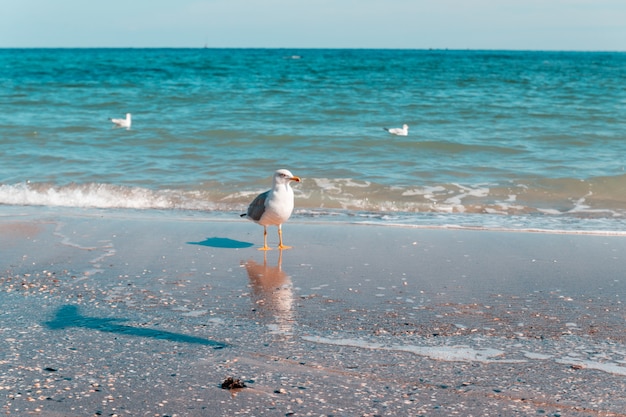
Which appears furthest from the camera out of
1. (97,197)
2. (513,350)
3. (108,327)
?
(97,197)

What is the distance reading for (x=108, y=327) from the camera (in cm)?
442

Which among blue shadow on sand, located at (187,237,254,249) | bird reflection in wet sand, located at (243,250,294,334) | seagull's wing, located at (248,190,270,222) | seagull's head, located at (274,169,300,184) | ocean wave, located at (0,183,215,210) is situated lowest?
ocean wave, located at (0,183,215,210)

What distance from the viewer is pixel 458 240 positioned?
700 cm

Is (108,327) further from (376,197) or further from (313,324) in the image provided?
(376,197)

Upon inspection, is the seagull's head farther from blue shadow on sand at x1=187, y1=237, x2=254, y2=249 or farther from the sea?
the sea

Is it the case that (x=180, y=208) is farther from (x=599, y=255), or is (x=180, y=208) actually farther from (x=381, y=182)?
(x=599, y=255)

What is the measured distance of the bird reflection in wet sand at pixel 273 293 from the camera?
457cm

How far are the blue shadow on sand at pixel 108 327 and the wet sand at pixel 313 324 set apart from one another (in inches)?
0.5

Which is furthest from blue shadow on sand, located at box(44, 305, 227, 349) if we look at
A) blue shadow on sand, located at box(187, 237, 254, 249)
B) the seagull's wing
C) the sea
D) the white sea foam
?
the sea

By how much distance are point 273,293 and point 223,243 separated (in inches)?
69.7

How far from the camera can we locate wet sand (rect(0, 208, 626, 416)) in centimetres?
346

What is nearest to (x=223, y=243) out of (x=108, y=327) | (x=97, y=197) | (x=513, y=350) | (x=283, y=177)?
(x=283, y=177)

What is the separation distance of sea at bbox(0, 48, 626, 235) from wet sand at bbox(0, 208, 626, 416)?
1.76m

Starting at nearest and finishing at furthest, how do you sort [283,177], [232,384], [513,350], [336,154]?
1. [232,384]
2. [513,350]
3. [283,177]
4. [336,154]
